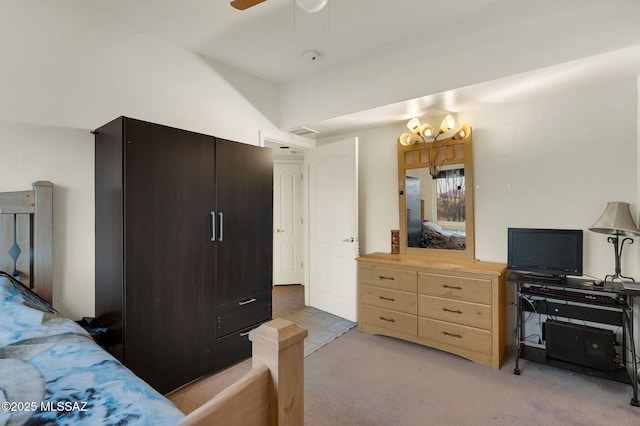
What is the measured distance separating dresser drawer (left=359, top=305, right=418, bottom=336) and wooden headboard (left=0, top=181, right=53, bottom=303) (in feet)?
8.56

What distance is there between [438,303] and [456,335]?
0.96 feet

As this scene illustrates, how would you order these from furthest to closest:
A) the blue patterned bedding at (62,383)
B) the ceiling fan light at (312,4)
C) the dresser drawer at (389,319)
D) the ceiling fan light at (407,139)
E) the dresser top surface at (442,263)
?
the ceiling fan light at (407,139), the dresser drawer at (389,319), the dresser top surface at (442,263), the ceiling fan light at (312,4), the blue patterned bedding at (62,383)

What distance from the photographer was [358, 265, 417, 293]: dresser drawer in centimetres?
289

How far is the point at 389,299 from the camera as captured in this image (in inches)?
119

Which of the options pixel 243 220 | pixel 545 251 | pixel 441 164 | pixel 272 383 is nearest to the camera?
pixel 272 383

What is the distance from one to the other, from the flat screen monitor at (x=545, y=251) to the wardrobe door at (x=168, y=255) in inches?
101

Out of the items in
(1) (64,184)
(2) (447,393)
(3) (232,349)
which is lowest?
(2) (447,393)

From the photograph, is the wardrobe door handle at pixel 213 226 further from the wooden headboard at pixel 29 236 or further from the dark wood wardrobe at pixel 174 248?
the wooden headboard at pixel 29 236

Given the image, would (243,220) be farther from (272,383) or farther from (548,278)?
(548,278)

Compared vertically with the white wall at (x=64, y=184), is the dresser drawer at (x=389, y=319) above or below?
below

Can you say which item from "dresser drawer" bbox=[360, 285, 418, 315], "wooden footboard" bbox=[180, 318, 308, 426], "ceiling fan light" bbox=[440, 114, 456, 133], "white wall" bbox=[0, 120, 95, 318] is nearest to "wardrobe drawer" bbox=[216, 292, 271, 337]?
"white wall" bbox=[0, 120, 95, 318]

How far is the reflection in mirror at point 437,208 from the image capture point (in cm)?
308

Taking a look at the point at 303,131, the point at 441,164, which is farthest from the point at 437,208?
the point at 303,131

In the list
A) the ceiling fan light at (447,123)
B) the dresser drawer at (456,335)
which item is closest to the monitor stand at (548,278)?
the dresser drawer at (456,335)
